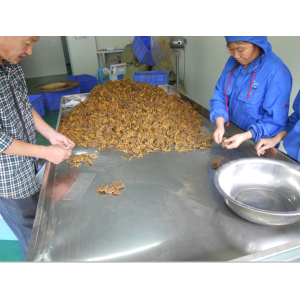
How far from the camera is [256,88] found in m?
1.57

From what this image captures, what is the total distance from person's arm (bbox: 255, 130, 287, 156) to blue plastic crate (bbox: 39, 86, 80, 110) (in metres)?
4.07

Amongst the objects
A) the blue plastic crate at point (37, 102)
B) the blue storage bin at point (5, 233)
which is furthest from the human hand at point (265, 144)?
the blue plastic crate at point (37, 102)

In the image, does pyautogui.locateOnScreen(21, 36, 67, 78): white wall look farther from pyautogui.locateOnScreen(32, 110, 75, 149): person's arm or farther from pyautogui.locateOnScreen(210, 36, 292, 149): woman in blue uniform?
pyautogui.locateOnScreen(210, 36, 292, 149): woman in blue uniform

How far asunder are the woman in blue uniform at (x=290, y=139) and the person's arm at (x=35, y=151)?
1.30 meters

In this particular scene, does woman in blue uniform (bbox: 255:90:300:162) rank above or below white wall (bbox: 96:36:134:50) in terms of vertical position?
below

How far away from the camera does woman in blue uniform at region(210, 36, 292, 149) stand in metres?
1.45

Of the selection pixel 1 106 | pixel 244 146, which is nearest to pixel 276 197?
pixel 244 146

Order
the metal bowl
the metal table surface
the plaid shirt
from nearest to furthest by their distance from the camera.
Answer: the metal table surface, the metal bowl, the plaid shirt

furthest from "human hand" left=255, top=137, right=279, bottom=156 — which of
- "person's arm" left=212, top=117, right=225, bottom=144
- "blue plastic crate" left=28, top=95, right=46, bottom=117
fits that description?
"blue plastic crate" left=28, top=95, right=46, bottom=117

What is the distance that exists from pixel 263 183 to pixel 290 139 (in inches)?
15.9

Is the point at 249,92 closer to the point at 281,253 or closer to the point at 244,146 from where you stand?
the point at 244,146

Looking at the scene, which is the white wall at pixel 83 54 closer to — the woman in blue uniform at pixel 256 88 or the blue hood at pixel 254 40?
the woman in blue uniform at pixel 256 88

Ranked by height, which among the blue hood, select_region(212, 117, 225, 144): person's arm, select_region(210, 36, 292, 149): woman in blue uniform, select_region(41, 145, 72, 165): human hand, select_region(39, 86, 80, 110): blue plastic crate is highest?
the blue hood

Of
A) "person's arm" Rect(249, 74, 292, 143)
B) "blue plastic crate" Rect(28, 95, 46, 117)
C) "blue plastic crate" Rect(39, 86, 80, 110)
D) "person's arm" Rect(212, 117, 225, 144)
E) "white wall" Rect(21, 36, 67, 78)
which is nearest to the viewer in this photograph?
"person's arm" Rect(249, 74, 292, 143)
